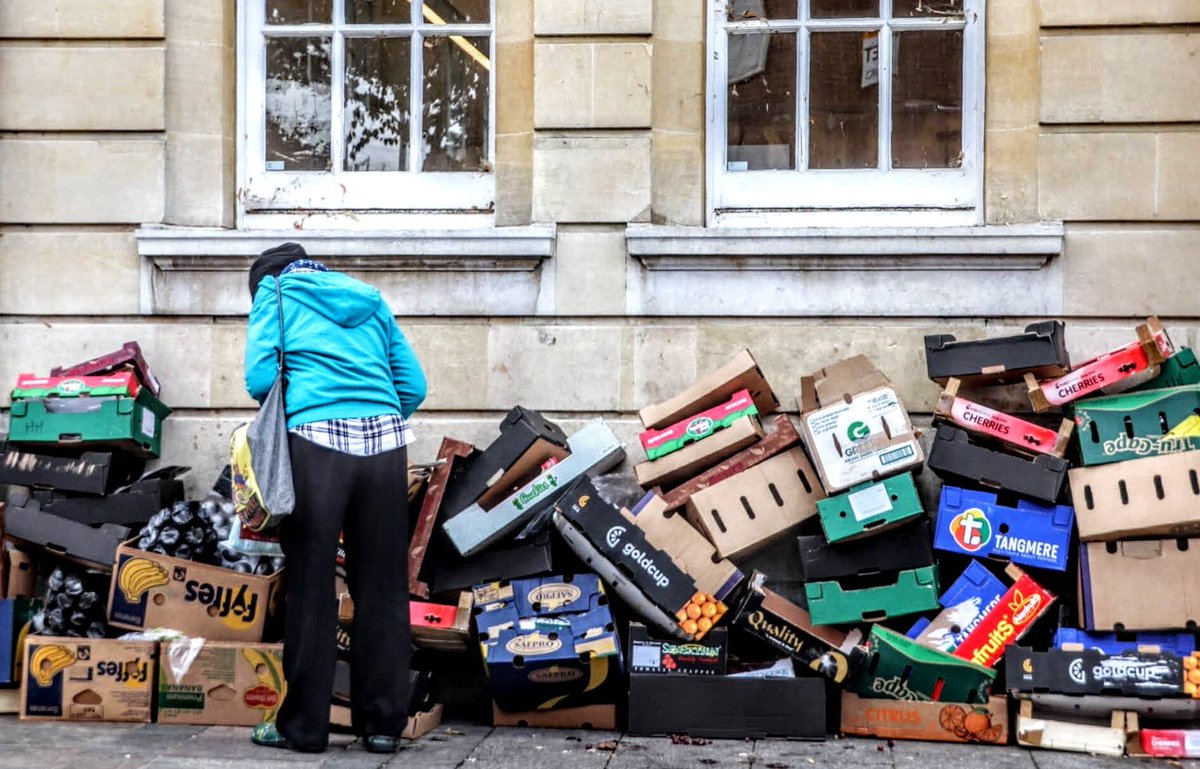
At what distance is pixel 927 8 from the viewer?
717 centimetres

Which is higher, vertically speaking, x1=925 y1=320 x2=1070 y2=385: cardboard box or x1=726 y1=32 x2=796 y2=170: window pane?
x1=726 y1=32 x2=796 y2=170: window pane

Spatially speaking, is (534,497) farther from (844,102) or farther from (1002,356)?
(844,102)

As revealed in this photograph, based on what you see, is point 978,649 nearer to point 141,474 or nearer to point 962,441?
point 962,441

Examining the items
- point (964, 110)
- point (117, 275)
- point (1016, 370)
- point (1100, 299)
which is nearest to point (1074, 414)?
point (1016, 370)

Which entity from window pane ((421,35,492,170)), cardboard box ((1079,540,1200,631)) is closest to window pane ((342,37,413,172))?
window pane ((421,35,492,170))

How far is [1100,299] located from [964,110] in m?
1.10

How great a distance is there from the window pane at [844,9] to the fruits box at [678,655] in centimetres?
306

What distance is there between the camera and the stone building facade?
682 centimetres

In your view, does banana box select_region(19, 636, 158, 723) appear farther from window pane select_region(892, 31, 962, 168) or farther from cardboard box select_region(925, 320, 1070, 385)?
window pane select_region(892, 31, 962, 168)

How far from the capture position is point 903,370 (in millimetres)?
6863

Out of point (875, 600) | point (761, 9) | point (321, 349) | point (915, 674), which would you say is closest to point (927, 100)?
point (761, 9)

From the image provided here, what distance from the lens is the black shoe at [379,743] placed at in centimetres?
557

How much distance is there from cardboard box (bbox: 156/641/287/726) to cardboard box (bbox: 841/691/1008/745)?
89.2 inches

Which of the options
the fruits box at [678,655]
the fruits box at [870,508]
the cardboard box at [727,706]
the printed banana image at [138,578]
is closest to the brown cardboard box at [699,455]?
the fruits box at [870,508]
